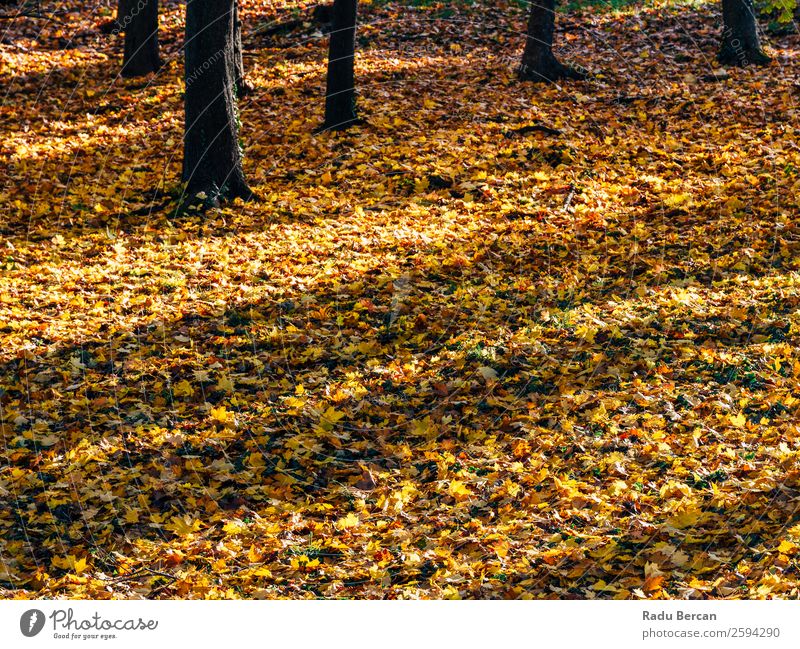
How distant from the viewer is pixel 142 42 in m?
15.7

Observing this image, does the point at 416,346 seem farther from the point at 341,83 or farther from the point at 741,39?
the point at 741,39

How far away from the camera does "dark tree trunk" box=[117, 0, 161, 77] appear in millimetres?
15539

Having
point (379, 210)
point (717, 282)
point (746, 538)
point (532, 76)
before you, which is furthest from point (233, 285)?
point (532, 76)

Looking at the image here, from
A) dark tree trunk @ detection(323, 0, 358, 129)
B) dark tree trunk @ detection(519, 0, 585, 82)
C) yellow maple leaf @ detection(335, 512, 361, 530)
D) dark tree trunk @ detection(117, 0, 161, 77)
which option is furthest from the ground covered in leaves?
dark tree trunk @ detection(117, 0, 161, 77)

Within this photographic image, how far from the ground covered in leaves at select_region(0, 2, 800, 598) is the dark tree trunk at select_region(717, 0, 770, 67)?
1.57ft

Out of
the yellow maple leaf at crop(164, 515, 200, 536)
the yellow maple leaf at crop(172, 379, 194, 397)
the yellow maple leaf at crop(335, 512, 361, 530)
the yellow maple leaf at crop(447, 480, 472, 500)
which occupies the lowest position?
the yellow maple leaf at crop(172, 379, 194, 397)

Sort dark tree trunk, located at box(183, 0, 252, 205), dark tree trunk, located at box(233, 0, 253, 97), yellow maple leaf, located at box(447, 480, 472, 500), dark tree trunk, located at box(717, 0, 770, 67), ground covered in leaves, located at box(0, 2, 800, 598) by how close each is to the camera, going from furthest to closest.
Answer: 1. dark tree trunk, located at box(717, 0, 770, 67)
2. dark tree trunk, located at box(233, 0, 253, 97)
3. dark tree trunk, located at box(183, 0, 252, 205)
4. yellow maple leaf, located at box(447, 480, 472, 500)
5. ground covered in leaves, located at box(0, 2, 800, 598)

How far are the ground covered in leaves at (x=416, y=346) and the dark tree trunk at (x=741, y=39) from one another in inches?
18.8

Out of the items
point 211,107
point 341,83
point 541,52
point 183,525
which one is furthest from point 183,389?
point 541,52

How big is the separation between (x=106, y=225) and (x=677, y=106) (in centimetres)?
849

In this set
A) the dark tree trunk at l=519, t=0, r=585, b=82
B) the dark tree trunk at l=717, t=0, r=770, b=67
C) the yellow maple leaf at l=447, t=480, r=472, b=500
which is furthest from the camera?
the dark tree trunk at l=717, t=0, r=770, b=67

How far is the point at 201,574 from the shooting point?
18.8 feet

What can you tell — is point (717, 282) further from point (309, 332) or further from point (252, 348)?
point (252, 348)

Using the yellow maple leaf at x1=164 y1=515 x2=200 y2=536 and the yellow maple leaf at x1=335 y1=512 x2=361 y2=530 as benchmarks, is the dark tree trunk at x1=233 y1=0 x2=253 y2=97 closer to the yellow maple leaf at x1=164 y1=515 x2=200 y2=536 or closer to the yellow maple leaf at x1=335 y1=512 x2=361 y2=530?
the yellow maple leaf at x1=164 y1=515 x2=200 y2=536
